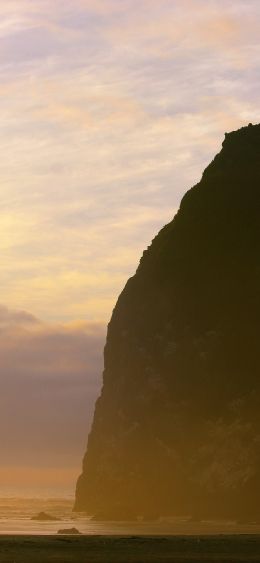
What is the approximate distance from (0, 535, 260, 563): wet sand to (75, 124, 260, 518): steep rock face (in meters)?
55.8

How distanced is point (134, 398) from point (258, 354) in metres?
17.2

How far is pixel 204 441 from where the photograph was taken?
129m

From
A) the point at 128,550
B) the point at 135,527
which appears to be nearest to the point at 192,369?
the point at 135,527

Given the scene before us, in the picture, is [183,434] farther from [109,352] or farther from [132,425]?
[109,352]

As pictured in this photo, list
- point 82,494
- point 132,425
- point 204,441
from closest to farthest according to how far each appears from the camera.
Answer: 1. point 204,441
2. point 132,425
3. point 82,494

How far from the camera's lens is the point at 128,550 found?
193 ft

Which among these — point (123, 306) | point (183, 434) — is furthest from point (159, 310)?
point (183, 434)

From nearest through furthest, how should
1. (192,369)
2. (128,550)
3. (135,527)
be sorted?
(128,550), (135,527), (192,369)

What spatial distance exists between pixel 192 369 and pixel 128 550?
79296 millimetres

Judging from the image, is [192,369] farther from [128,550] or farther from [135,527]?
[128,550]

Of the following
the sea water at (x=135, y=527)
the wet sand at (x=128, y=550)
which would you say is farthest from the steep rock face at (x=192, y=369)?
the wet sand at (x=128, y=550)

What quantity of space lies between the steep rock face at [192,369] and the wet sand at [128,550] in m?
55.8

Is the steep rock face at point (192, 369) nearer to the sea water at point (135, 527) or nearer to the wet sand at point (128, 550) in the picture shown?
the sea water at point (135, 527)

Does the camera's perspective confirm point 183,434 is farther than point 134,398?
No
